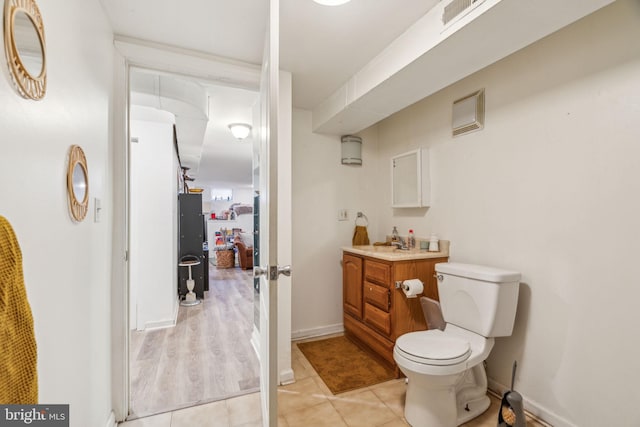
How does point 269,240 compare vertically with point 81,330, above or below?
above

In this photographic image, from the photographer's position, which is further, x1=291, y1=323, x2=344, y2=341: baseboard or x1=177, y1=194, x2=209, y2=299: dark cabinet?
x1=177, y1=194, x2=209, y2=299: dark cabinet

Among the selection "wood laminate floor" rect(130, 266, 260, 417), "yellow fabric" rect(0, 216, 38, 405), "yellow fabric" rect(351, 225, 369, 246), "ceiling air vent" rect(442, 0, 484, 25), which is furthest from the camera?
"yellow fabric" rect(351, 225, 369, 246)

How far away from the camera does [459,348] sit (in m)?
1.58

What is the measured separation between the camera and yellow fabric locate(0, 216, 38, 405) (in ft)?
1.94

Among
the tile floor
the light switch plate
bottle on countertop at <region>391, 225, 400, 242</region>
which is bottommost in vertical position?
the tile floor

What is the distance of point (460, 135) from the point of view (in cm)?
219

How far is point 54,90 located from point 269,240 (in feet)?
2.95

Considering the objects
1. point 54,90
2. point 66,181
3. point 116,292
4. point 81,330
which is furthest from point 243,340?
point 54,90

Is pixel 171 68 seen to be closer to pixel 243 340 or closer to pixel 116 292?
pixel 116 292

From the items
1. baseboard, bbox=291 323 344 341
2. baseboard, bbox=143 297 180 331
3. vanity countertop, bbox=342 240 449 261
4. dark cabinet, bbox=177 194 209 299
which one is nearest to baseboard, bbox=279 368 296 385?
baseboard, bbox=291 323 344 341

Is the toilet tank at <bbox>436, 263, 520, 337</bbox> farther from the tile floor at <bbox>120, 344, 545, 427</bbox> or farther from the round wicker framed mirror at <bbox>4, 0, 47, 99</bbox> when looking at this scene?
the round wicker framed mirror at <bbox>4, 0, 47, 99</bbox>

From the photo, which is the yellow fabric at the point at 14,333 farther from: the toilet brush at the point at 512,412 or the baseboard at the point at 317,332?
the baseboard at the point at 317,332

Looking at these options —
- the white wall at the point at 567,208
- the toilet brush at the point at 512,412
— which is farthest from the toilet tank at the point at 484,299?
the toilet brush at the point at 512,412

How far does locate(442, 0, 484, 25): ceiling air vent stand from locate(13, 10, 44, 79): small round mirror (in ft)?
5.33
